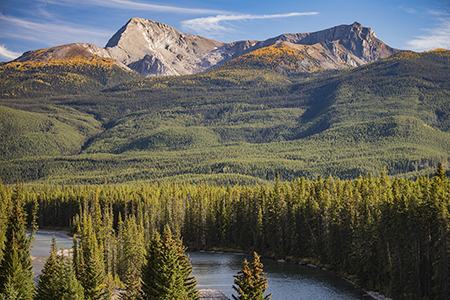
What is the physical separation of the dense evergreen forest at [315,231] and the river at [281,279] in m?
4.48

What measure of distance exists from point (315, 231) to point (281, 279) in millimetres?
23468

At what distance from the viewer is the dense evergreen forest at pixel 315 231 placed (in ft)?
284

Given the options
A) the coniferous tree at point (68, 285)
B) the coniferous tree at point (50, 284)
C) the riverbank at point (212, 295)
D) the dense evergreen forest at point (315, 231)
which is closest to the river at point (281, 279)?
the riverbank at point (212, 295)

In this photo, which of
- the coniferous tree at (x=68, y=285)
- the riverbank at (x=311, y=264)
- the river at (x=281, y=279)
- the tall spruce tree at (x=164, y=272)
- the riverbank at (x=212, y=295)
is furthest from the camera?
the river at (x=281, y=279)

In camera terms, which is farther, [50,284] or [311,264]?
[311,264]

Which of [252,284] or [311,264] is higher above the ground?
[252,284]

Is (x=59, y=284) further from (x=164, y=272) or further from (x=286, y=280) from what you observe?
(x=286, y=280)

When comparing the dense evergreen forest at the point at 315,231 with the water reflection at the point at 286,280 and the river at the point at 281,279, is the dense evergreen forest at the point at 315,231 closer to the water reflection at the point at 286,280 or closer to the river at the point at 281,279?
the water reflection at the point at 286,280

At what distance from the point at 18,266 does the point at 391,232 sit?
202 feet

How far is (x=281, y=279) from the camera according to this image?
118m

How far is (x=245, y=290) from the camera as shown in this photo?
51438 millimetres

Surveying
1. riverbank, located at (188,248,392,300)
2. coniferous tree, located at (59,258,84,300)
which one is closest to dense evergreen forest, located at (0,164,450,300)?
riverbank, located at (188,248,392,300)

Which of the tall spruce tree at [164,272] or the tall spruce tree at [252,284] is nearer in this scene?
the tall spruce tree at [252,284]

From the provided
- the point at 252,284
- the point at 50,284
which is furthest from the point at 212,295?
the point at 252,284
